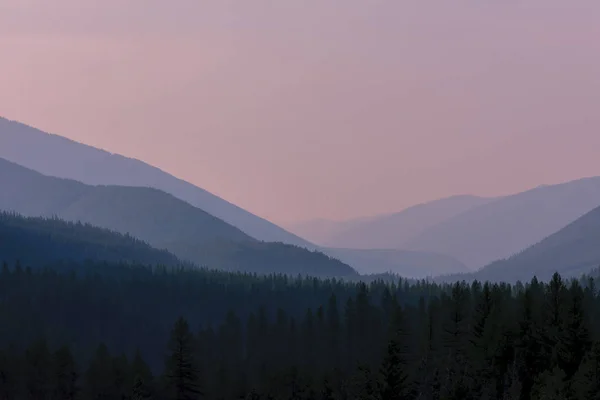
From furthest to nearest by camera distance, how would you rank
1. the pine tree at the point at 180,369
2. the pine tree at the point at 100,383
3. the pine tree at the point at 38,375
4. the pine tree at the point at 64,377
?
the pine tree at the point at 38,375 < the pine tree at the point at 64,377 < the pine tree at the point at 100,383 < the pine tree at the point at 180,369

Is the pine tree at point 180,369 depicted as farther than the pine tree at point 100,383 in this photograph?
No

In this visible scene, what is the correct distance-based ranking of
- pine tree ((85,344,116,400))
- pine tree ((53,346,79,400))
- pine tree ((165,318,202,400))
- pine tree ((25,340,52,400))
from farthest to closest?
pine tree ((25,340,52,400)) < pine tree ((53,346,79,400)) < pine tree ((85,344,116,400)) < pine tree ((165,318,202,400))

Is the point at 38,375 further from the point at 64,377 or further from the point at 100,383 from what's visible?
the point at 100,383

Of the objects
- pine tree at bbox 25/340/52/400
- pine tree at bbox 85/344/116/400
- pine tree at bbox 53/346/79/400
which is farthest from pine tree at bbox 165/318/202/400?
pine tree at bbox 25/340/52/400

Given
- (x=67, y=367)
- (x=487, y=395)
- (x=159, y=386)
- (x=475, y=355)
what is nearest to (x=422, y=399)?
(x=475, y=355)

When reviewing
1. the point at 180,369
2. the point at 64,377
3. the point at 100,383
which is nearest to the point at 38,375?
the point at 64,377

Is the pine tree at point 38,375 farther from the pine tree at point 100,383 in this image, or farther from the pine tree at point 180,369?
the pine tree at point 180,369

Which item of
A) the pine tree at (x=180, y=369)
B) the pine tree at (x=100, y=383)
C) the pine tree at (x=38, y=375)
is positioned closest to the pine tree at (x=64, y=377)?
the pine tree at (x=38, y=375)

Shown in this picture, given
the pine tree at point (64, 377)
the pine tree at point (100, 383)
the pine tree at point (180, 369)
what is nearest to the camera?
the pine tree at point (180, 369)

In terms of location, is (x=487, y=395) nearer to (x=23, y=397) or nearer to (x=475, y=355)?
(x=475, y=355)

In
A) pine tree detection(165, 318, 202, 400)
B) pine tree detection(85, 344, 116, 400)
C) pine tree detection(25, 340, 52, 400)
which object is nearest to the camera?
pine tree detection(165, 318, 202, 400)

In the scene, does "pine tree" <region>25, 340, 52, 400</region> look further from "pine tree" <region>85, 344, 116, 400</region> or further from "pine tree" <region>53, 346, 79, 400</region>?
"pine tree" <region>85, 344, 116, 400</region>

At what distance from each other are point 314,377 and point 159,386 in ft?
77.1

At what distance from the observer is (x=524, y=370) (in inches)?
5659
